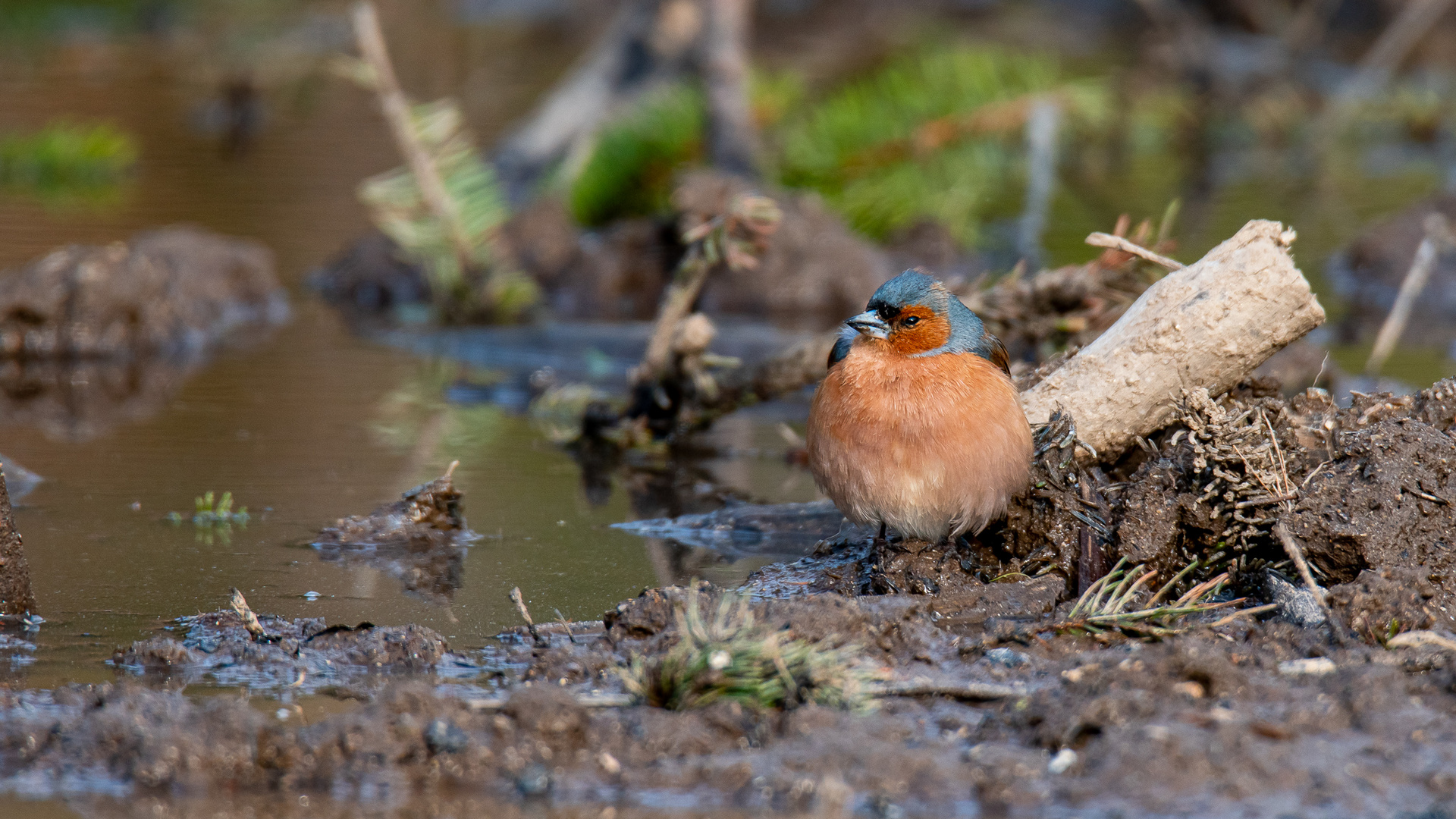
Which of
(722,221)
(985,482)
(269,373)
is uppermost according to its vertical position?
(722,221)

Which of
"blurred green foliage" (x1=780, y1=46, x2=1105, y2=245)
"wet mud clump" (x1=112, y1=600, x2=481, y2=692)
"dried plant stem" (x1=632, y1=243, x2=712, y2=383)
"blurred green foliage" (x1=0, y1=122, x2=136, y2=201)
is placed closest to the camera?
"wet mud clump" (x1=112, y1=600, x2=481, y2=692)

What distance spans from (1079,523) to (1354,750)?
4.53 feet

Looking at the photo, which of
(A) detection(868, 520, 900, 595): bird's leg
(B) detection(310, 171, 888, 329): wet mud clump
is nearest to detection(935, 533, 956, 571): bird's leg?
(A) detection(868, 520, 900, 595): bird's leg

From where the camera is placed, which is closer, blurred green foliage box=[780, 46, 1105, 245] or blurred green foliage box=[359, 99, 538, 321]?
blurred green foliage box=[359, 99, 538, 321]

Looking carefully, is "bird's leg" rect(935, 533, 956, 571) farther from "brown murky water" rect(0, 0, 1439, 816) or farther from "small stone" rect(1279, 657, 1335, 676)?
"small stone" rect(1279, 657, 1335, 676)

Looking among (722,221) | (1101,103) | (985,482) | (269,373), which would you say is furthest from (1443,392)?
(1101,103)

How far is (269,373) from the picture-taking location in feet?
27.0

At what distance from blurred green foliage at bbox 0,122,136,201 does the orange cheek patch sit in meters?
10.1

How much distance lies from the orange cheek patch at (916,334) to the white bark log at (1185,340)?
0.52 m

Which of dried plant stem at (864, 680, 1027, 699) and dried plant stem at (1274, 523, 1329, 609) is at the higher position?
dried plant stem at (1274, 523, 1329, 609)

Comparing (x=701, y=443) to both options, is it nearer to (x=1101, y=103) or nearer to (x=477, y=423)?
(x=477, y=423)

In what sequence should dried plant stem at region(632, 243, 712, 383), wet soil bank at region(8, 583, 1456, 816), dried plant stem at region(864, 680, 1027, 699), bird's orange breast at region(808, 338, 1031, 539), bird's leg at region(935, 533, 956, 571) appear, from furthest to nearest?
dried plant stem at region(632, 243, 712, 383), bird's leg at region(935, 533, 956, 571), bird's orange breast at region(808, 338, 1031, 539), dried plant stem at region(864, 680, 1027, 699), wet soil bank at region(8, 583, 1456, 816)

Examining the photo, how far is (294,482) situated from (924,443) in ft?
9.11

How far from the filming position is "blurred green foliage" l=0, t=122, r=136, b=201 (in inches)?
519
